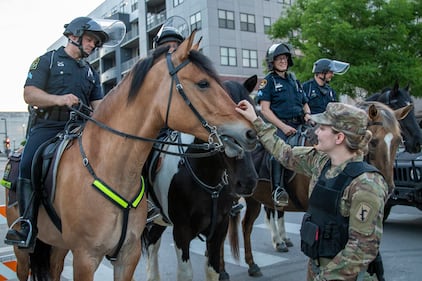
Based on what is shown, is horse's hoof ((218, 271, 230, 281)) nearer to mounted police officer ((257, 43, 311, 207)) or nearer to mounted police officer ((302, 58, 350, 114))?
mounted police officer ((257, 43, 311, 207))

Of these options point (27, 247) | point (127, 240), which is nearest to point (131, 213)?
point (127, 240)

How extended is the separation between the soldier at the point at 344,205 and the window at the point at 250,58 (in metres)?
34.7

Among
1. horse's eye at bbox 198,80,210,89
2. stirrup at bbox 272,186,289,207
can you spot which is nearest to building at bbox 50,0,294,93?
stirrup at bbox 272,186,289,207

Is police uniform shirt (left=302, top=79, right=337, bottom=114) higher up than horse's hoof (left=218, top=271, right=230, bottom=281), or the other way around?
police uniform shirt (left=302, top=79, right=337, bottom=114)

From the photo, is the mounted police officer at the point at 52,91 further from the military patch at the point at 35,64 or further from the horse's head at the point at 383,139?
the horse's head at the point at 383,139

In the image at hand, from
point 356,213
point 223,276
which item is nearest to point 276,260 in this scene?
point 223,276

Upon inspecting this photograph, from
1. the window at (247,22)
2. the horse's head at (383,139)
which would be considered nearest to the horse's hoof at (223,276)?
the horse's head at (383,139)

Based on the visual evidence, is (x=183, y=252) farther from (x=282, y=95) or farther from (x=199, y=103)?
(x=282, y=95)

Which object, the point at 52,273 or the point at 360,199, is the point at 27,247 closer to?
the point at 52,273

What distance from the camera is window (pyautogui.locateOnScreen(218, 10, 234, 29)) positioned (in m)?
35.8

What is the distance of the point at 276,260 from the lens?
21.5 feet

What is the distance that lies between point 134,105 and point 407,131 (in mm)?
5405

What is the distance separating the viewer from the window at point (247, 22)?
37.1 metres

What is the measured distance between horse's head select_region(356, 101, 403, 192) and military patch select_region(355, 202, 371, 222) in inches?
98.5
